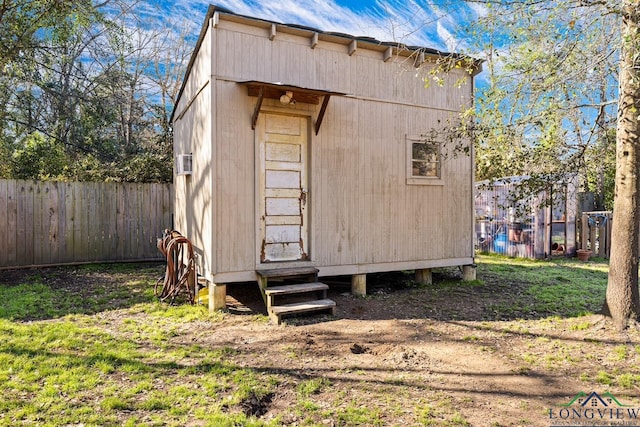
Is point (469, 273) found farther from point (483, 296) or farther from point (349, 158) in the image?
point (349, 158)

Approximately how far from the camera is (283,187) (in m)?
5.57

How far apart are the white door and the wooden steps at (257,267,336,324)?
1.12ft

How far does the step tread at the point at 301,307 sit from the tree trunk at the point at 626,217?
10.2 ft

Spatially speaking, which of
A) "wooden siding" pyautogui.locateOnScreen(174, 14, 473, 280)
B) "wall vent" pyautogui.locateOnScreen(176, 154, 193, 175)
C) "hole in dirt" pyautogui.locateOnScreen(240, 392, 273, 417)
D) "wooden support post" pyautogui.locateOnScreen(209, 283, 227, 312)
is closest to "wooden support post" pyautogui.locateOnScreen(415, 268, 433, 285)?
"wooden siding" pyautogui.locateOnScreen(174, 14, 473, 280)

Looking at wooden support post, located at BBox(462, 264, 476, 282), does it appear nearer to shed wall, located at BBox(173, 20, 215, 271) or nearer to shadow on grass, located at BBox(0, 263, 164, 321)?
shed wall, located at BBox(173, 20, 215, 271)

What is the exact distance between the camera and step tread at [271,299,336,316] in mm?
4657

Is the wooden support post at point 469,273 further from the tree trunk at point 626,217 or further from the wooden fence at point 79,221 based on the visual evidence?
the wooden fence at point 79,221

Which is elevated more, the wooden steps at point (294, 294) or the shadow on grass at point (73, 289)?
the wooden steps at point (294, 294)

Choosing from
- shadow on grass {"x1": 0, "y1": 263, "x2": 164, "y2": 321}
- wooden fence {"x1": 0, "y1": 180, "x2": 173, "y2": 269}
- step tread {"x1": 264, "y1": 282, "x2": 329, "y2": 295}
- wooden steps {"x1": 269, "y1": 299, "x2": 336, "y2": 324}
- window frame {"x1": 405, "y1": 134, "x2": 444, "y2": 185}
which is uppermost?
window frame {"x1": 405, "y1": 134, "x2": 444, "y2": 185}

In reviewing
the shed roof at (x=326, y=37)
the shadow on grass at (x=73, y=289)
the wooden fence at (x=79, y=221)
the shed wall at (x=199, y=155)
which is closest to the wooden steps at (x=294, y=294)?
the shed wall at (x=199, y=155)

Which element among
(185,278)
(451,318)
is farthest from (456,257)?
(185,278)

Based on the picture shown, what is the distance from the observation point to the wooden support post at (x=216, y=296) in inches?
200

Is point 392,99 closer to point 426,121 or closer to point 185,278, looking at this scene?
point 426,121

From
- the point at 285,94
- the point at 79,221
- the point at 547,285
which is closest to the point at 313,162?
the point at 285,94
